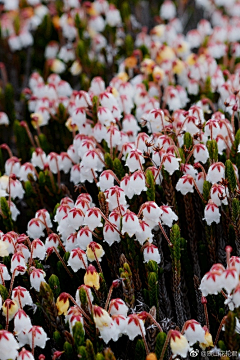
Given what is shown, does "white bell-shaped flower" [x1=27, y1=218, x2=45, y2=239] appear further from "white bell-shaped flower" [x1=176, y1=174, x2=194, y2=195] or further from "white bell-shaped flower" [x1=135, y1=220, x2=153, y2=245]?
"white bell-shaped flower" [x1=176, y1=174, x2=194, y2=195]

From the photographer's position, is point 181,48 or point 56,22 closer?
point 181,48

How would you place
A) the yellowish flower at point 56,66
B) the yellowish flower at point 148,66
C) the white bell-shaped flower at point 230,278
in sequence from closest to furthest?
1. the white bell-shaped flower at point 230,278
2. the yellowish flower at point 148,66
3. the yellowish flower at point 56,66

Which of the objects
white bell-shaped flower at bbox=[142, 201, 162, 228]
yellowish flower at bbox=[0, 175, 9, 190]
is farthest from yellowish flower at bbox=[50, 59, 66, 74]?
white bell-shaped flower at bbox=[142, 201, 162, 228]

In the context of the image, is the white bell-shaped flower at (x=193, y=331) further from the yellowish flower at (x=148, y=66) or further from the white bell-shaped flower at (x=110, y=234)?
the yellowish flower at (x=148, y=66)

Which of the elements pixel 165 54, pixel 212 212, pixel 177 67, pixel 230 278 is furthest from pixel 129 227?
pixel 165 54

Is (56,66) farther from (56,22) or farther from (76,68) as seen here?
(56,22)

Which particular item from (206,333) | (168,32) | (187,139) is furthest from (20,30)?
(206,333)

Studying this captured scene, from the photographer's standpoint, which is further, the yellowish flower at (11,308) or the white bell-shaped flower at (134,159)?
the white bell-shaped flower at (134,159)

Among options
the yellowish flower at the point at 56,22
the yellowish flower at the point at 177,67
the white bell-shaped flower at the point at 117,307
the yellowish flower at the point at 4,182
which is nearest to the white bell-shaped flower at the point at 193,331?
the white bell-shaped flower at the point at 117,307

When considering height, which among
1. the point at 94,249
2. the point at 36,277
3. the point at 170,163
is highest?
the point at 170,163
